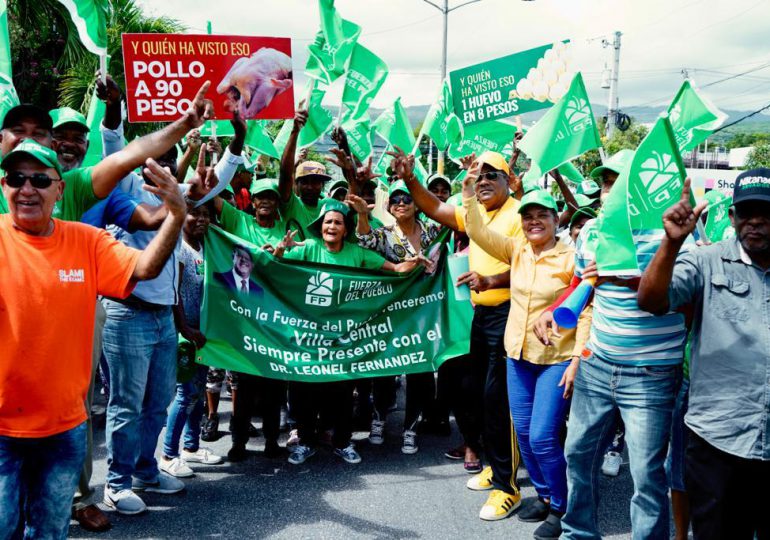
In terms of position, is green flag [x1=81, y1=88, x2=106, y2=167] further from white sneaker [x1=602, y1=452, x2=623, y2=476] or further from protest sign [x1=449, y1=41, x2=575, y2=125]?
white sneaker [x1=602, y1=452, x2=623, y2=476]

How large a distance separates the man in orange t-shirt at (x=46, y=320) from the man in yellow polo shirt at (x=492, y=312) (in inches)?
91.0

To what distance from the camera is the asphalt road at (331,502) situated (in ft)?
13.7

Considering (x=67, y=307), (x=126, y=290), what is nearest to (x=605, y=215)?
(x=126, y=290)

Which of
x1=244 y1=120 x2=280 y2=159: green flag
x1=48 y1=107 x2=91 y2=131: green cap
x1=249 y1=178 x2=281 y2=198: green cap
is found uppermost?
x1=244 y1=120 x2=280 y2=159: green flag

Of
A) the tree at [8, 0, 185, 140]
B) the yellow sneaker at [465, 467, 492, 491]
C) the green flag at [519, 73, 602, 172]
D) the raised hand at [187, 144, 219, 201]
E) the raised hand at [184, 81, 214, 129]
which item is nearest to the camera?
the raised hand at [184, 81, 214, 129]

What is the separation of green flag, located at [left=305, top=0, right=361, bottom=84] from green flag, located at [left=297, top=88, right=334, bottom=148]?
22cm

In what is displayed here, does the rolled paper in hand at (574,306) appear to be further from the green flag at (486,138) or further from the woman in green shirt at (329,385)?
the green flag at (486,138)

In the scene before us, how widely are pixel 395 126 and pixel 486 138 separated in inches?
47.0

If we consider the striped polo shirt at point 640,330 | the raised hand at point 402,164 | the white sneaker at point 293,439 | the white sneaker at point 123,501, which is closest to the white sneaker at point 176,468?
the white sneaker at point 123,501

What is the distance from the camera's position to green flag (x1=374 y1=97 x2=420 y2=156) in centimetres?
845

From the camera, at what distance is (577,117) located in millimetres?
5281

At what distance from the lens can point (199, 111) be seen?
10.3 ft

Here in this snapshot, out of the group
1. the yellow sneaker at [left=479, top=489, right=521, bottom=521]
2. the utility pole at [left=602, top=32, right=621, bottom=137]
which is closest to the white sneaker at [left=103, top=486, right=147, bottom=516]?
the yellow sneaker at [left=479, top=489, right=521, bottom=521]

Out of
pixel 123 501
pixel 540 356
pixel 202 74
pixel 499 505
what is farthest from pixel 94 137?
pixel 499 505
